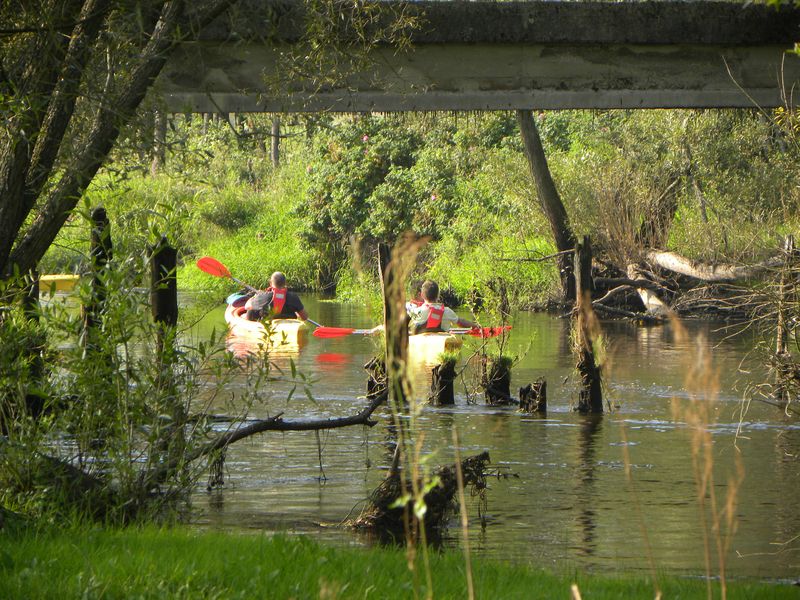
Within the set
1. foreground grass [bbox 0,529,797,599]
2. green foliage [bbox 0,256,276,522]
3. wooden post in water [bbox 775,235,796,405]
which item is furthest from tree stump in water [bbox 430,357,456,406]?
foreground grass [bbox 0,529,797,599]

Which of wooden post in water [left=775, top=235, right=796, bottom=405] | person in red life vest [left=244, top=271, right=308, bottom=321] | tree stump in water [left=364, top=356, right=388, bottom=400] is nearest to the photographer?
wooden post in water [left=775, top=235, right=796, bottom=405]

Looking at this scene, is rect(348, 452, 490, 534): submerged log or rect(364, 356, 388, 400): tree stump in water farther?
rect(364, 356, 388, 400): tree stump in water

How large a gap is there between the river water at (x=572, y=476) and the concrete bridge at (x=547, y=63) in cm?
218

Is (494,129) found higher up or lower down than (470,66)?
higher up

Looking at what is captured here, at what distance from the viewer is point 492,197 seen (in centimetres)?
3088

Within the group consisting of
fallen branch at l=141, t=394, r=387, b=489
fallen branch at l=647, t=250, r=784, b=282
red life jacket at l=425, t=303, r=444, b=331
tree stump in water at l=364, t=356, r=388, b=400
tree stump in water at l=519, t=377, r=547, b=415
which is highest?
fallen branch at l=647, t=250, r=784, b=282

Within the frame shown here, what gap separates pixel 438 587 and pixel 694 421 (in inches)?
99.0

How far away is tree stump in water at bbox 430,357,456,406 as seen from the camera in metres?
15.2

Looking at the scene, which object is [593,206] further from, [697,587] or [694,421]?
→ [694,421]

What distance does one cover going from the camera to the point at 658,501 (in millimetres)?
10156

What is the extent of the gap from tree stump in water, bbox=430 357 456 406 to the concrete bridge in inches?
201

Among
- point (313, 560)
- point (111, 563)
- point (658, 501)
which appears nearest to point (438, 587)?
point (313, 560)

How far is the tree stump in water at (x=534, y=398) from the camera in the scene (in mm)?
14680

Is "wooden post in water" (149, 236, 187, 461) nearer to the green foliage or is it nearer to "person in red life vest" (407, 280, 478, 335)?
the green foliage
